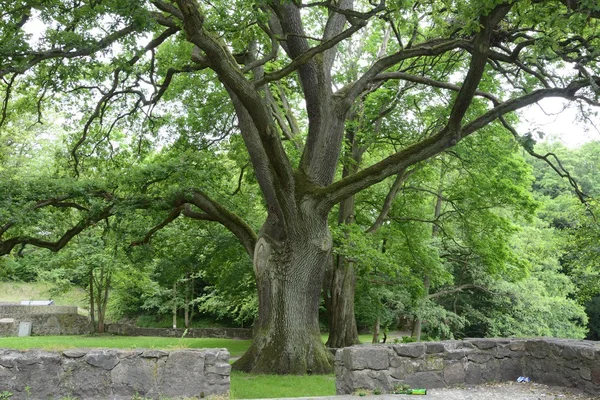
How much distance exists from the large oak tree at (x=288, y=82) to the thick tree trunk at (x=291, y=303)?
0.09 feet

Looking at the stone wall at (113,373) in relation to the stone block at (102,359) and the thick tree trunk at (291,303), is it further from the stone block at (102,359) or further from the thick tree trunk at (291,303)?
the thick tree trunk at (291,303)

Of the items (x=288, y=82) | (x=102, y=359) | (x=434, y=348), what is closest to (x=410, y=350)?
(x=434, y=348)

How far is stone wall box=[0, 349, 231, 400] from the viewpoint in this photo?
5.82 metres

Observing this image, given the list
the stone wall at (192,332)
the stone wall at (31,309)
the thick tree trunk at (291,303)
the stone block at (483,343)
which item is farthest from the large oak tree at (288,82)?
the stone wall at (31,309)

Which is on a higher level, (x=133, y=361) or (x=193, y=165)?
(x=193, y=165)

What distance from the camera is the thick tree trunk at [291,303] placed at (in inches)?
431

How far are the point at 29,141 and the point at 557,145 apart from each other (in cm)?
4316

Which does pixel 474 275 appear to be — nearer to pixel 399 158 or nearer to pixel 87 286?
pixel 399 158

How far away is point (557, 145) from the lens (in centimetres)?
4669

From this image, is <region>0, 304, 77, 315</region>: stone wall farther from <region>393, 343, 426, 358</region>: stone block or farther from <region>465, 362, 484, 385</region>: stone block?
<region>465, 362, 484, 385</region>: stone block

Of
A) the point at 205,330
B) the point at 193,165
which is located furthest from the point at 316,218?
the point at 205,330

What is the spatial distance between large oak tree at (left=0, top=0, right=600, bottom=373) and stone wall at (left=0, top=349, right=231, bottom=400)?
4.55 m

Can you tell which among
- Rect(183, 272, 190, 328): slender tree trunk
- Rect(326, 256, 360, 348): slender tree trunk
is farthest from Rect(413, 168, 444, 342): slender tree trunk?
Rect(183, 272, 190, 328): slender tree trunk

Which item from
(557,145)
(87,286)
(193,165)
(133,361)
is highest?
(557,145)
